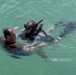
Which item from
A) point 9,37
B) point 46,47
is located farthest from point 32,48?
point 9,37

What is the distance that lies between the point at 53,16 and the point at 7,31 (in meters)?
3.01

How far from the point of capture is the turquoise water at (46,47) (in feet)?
27.2

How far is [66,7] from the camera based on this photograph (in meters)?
11.0

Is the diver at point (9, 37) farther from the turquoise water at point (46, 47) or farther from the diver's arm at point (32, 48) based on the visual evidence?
the turquoise water at point (46, 47)

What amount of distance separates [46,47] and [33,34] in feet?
2.06

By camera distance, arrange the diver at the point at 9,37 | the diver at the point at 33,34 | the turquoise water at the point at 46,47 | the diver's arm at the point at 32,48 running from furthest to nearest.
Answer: the diver at the point at 33,34, the diver's arm at the point at 32,48, the turquoise water at the point at 46,47, the diver at the point at 9,37

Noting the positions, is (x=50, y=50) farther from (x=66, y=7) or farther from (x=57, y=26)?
(x=66, y=7)

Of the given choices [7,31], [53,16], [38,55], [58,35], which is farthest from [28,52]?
[53,16]

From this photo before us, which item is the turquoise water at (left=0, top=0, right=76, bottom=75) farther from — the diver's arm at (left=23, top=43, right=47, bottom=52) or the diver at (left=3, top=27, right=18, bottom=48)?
the diver at (left=3, top=27, right=18, bottom=48)

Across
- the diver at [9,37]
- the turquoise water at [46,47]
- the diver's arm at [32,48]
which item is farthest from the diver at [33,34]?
the diver at [9,37]

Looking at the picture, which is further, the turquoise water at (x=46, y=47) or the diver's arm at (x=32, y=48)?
the diver's arm at (x=32, y=48)

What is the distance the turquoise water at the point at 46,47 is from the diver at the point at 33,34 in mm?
275

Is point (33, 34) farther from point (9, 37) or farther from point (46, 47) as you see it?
point (9, 37)

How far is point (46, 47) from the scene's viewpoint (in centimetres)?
896
